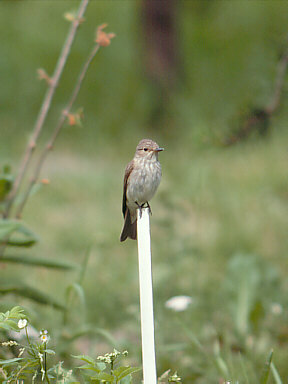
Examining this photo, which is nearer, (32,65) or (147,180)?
(147,180)

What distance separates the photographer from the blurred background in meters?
2.36

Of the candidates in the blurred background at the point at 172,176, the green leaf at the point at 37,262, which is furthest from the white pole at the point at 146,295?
the green leaf at the point at 37,262

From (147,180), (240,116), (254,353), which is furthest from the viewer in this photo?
(254,353)

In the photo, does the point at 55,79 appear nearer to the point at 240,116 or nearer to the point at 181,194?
the point at 240,116

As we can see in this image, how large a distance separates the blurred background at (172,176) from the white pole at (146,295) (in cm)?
38

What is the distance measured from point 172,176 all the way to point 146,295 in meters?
3.50

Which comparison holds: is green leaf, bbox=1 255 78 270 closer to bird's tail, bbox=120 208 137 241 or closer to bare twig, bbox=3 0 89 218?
bare twig, bbox=3 0 89 218

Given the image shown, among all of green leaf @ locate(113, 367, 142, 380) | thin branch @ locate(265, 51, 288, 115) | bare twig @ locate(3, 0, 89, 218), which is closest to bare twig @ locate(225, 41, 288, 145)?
thin branch @ locate(265, 51, 288, 115)

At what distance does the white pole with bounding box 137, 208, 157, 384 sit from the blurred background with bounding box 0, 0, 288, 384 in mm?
376

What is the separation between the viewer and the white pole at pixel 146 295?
136cm

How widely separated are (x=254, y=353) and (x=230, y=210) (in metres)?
2.14

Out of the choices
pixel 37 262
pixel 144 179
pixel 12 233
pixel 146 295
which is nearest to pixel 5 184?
pixel 12 233

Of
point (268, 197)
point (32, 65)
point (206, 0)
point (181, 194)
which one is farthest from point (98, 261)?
point (32, 65)

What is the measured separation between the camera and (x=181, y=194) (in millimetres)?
4617
